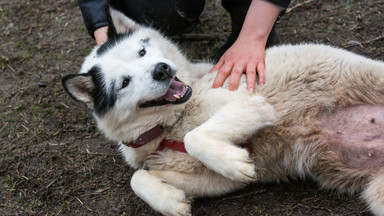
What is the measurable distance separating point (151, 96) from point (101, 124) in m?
0.47

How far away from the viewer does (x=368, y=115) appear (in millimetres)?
2297

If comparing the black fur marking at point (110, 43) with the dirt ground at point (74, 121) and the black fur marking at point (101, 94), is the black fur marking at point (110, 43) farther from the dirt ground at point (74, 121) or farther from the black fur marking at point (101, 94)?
the dirt ground at point (74, 121)

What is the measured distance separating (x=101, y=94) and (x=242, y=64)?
992 millimetres

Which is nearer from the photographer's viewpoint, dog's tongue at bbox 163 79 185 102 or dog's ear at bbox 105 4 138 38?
dog's tongue at bbox 163 79 185 102

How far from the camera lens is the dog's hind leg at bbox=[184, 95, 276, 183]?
2.07 meters

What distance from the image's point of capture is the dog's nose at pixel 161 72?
7.80ft

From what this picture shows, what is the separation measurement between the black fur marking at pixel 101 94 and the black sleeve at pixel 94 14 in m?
0.99

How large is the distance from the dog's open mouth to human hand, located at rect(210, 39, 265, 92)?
21 centimetres

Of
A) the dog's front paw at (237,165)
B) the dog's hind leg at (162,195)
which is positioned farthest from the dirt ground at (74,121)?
the dog's front paw at (237,165)

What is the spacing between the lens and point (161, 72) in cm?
238

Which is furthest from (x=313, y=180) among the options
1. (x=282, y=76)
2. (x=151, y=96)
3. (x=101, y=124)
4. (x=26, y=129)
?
(x=26, y=129)

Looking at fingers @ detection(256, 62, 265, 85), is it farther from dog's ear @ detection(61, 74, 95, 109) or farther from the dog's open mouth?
dog's ear @ detection(61, 74, 95, 109)

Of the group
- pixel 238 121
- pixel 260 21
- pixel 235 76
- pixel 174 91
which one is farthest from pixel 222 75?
pixel 260 21

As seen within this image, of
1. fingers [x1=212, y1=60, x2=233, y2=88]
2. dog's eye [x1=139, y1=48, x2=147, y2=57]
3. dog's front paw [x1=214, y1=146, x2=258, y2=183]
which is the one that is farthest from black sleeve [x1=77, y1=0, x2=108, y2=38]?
dog's front paw [x1=214, y1=146, x2=258, y2=183]
